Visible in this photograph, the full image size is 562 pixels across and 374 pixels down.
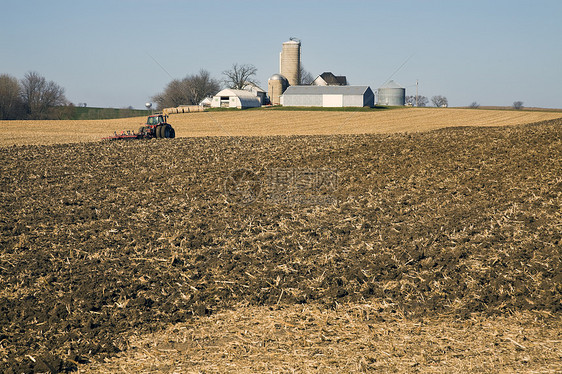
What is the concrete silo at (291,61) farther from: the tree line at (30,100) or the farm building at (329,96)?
the tree line at (30,100)

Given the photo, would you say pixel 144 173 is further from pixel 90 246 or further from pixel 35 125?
pixel 35 125

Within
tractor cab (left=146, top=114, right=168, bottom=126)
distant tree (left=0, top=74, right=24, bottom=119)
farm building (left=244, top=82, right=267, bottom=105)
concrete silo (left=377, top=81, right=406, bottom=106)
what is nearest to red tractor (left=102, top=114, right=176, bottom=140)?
tractor cab (left=146, top=114, right=168, bottom=126)

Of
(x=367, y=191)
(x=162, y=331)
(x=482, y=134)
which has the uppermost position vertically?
(x=482, y=134)

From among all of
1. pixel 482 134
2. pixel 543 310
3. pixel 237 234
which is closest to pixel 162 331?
pixel 237 234

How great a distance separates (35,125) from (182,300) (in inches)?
2114

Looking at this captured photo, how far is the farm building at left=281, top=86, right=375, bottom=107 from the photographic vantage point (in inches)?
3268

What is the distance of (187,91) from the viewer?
4510 inches

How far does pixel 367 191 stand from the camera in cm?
1368

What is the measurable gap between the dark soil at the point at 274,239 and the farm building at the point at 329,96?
65.9 m

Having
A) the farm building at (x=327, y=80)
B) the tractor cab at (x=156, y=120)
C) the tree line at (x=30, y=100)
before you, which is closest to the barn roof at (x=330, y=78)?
the farm building at (x=327, y=80)

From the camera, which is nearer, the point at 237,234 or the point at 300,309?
the point at 300,309

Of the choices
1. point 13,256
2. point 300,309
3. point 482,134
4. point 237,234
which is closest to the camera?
point 300,309

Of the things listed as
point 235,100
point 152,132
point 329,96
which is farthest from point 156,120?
point 329,96

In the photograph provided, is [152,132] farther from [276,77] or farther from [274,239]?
[276,77]
